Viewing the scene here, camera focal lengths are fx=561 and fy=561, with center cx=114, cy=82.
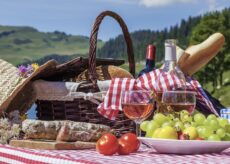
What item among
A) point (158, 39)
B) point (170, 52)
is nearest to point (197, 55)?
point (170, 52)

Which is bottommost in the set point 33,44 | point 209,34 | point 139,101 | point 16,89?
point 139,101

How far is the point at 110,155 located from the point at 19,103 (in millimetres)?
1182

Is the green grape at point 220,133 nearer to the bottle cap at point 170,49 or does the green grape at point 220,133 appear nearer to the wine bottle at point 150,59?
the bottle cap at point 170,49

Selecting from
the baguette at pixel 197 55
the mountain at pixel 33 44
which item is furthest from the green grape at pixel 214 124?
the mountain at pixel 33 44

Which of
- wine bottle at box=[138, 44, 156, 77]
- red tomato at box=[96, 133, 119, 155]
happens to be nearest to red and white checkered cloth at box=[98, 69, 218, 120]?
wine bottle at box=[138, 44, 156, 77]

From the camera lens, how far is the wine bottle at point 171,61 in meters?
2.48

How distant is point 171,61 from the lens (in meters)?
2.62

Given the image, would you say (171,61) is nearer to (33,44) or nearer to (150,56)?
(150,56)

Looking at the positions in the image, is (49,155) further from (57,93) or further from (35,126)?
(57,93)

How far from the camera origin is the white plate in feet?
6.77

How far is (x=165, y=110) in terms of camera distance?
2420 mm

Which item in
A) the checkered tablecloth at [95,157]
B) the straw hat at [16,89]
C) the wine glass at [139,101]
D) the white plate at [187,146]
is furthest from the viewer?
the straw hat at [16,89]

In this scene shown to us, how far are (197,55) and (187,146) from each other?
101cm

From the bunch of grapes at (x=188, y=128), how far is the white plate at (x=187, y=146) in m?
0.05
